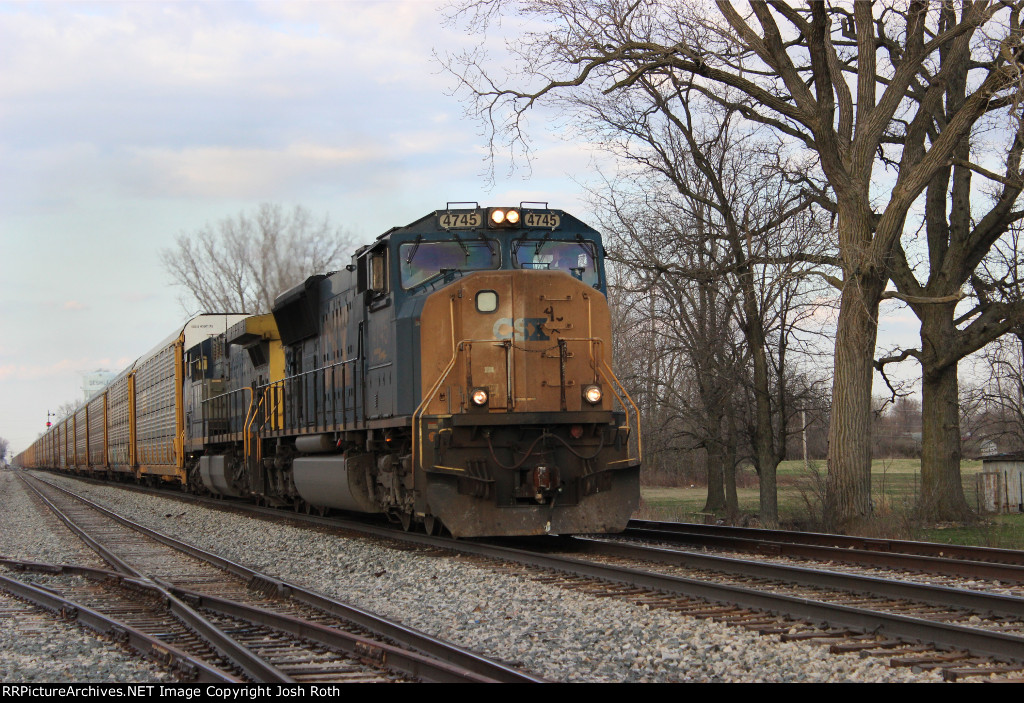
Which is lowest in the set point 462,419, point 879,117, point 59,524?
point 59,524

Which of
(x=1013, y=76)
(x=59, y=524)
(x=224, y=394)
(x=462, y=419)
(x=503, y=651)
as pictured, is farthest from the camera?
(x=224, y=394)

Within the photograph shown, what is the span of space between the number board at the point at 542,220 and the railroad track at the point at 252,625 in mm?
4773

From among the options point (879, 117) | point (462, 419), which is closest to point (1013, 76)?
point (879, 117)

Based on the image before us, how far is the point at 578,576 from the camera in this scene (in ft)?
27.6

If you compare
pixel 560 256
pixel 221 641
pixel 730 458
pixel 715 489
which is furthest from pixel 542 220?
pixel 715 489

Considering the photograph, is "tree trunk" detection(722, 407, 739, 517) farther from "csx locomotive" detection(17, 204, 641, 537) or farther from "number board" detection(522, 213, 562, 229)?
"number board" detection(522, 213, 562, 229)

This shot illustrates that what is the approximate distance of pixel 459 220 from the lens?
10.7 m

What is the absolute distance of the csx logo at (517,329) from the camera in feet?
32.9

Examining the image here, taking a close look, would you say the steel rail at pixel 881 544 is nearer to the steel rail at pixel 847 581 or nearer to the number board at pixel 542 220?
the steel rail at pixel 847 581

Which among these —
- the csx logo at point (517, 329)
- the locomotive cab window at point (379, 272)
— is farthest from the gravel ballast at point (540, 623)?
the locomotive cab window at point (379, 272)

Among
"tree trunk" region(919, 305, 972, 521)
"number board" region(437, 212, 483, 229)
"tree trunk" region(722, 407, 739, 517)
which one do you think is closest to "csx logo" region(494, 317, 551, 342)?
"number board" region(437, 212, 483, 229)

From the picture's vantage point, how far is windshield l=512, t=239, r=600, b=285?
10688 mm

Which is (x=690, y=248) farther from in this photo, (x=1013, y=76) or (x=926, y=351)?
(x=1013, y=76)
